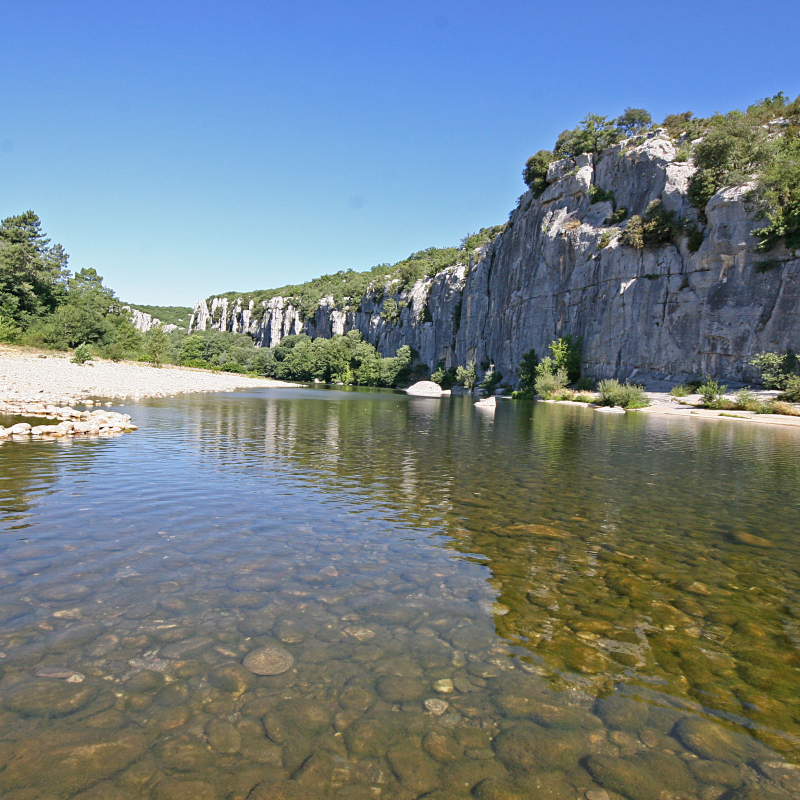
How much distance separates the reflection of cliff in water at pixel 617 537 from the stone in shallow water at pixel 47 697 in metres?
3.82

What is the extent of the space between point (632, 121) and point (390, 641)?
79.6 meters

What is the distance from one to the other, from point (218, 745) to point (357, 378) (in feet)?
343

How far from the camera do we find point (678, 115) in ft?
203

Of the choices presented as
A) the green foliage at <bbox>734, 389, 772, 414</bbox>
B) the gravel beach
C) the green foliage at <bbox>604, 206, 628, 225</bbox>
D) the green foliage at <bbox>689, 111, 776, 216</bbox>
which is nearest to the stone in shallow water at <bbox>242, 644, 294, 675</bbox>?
the gravel beach

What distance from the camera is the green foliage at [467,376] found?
3202 inches

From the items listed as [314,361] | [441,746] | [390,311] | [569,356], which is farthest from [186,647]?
[390,311]

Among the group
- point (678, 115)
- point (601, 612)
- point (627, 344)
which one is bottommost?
point (601, 612)

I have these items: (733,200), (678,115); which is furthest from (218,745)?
(678,115)

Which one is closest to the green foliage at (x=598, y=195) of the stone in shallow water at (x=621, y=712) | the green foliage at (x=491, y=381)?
the green foliage at (x=491, y=381)

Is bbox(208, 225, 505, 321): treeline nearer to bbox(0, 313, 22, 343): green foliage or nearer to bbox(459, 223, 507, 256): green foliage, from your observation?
bbox(459, 223, 507, 256): green foliage

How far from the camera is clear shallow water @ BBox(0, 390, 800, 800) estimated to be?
344cm

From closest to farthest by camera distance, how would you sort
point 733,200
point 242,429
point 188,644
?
point 188,644, point 242,429, point 733,200

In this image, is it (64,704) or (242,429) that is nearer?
(64,704)

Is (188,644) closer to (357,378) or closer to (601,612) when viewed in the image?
(601,612)
